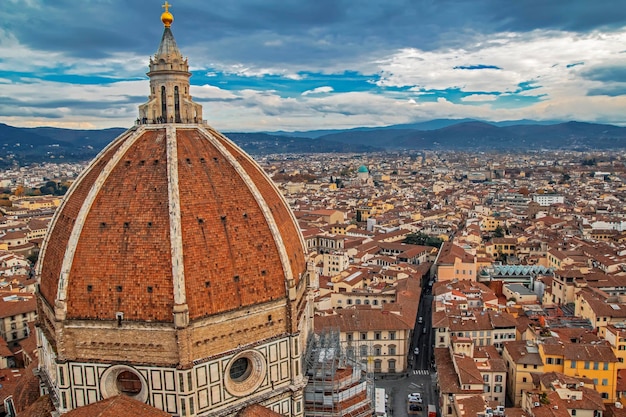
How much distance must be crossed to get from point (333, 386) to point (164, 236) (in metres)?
9.48

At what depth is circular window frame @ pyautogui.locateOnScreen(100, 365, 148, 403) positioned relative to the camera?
18.9 metres

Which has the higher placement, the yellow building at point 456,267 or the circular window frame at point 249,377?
the circular window frame at point 249,377

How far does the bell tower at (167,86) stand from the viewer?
22000mm

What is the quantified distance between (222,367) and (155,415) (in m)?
2.63

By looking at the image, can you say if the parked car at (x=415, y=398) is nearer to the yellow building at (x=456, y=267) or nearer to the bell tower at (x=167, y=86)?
the yellow building at (x=456, y=267)

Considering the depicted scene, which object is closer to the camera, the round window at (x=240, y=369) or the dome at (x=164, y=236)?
the dome at (x=164, y=236)

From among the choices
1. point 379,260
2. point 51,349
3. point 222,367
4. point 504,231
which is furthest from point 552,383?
point 504,231

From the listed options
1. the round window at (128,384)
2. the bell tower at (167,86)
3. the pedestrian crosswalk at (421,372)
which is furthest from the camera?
the pedestrian crosswalk at (421,372)

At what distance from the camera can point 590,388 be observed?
33406 millimetres

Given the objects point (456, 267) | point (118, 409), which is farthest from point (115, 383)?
point (456, 267)

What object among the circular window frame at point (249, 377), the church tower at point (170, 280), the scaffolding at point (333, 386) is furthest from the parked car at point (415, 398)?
the circular window frame at point (249, 377)

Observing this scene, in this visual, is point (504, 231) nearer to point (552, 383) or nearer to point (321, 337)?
point (552, 383)

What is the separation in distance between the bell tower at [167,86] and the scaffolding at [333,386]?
37.3ft

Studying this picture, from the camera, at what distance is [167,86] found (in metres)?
22.1
